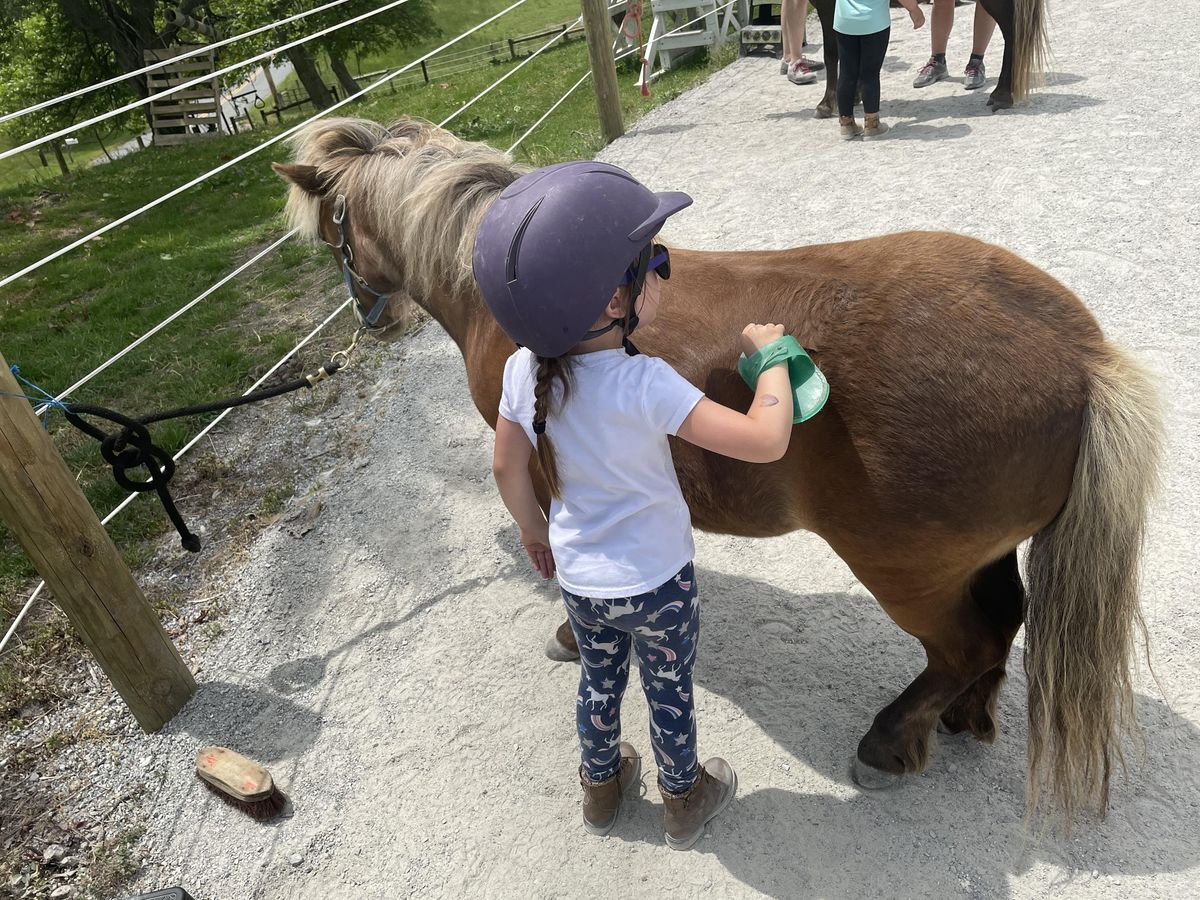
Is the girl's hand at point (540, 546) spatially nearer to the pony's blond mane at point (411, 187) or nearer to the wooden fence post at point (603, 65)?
the pony's blond mane at point (411, 187)

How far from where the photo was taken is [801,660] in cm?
259

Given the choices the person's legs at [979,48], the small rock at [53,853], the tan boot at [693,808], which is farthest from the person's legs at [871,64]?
the small rock at [53,853]

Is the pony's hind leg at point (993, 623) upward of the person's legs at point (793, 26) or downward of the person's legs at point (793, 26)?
downward

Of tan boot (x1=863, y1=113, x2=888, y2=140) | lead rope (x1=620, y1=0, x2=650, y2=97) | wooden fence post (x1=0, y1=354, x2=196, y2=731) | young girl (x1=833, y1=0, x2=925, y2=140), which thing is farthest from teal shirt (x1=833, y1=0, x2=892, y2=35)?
wooden fence post (x1=0, y1=354, x2=196, y2=731)

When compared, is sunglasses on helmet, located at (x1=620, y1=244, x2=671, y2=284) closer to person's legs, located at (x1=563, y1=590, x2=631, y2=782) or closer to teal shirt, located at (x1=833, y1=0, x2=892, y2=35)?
person's legs, located at (x1=563, y1=590, x2=631, y2=782)

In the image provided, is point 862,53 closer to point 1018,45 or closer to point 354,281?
point 1018,45

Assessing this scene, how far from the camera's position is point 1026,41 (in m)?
5.67

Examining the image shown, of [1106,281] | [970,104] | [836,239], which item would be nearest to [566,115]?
[970,104]

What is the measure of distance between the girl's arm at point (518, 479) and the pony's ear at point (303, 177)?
150 centimetres

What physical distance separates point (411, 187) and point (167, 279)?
17.5ft

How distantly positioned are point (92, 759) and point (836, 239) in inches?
176

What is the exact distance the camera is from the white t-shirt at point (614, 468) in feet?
5.00

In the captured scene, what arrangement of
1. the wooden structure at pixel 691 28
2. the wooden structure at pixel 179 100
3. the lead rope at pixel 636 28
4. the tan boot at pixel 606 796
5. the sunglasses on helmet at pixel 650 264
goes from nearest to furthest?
the sunglasses on helmet at pixel 650 264 → the tan boot at pixel 606 796 → the lead rope at pixel 636 28 → the wooden structure at pixel 691 28 → the wooden structure at pixel 179 100

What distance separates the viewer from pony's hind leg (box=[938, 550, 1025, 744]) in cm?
208
